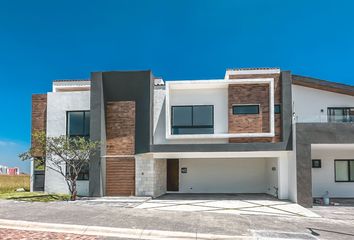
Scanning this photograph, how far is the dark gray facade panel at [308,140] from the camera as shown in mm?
14289

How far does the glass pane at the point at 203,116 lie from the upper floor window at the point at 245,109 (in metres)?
1.41

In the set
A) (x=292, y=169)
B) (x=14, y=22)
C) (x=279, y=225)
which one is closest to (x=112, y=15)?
(x=14, y=22)

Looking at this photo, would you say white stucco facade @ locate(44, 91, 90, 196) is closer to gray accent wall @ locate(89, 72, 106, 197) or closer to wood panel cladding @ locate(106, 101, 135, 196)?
gray accent wall @ locate(89, 72, 106, 197)

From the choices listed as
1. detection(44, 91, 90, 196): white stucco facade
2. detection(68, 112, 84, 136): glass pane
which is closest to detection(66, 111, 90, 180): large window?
detection(68, 112, 84, 136): glass pane

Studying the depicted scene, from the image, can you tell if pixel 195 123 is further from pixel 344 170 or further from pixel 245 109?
pixel 344 170

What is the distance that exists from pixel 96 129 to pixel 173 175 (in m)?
6.30

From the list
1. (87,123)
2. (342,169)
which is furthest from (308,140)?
(87,123)

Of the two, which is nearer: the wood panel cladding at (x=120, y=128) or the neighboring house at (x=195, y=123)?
the neighboring house at (x=195, y=123)

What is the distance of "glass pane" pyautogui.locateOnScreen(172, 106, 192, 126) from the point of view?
56.3ft

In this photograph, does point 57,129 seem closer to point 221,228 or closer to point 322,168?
point 221,228

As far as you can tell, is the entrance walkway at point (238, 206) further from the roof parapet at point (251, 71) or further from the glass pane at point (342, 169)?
the roof parapet at point (251, 71)

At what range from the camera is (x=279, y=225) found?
10.2 meters

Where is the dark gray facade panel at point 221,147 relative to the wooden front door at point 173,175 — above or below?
above

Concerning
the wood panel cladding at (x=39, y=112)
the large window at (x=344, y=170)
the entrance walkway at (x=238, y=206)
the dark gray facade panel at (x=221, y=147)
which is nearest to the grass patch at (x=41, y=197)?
the wood panel cladding at (x=39, y=112)
